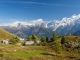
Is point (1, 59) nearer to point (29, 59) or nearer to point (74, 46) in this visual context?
point (29, 59)

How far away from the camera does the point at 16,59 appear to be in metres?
54.0

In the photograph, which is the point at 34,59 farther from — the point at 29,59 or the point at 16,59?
the point at 16,59

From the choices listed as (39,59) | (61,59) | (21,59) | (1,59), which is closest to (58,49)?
(61,59)

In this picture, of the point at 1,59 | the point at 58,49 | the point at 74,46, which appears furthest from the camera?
the point at 74,46

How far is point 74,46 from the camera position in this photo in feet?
334

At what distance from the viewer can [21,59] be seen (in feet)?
177

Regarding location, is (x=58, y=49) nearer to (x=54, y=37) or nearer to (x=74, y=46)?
(x=74, y=46)

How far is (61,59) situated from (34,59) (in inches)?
453

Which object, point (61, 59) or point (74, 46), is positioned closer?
point (61, 59)

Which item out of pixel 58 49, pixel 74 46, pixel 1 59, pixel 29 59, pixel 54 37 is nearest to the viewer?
pixel 1 59

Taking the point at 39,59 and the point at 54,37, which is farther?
the point at 54,37

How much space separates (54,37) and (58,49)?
77.0 m

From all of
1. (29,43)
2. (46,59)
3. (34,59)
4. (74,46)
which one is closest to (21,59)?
(34,59)

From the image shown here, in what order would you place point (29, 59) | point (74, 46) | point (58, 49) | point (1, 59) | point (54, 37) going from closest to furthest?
point (1, 59)
point (29, 59)
point (58, 49)
point (74, 46)
point (54, 37)
